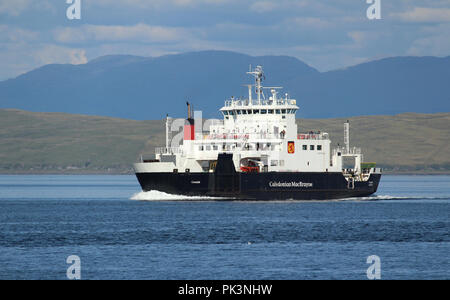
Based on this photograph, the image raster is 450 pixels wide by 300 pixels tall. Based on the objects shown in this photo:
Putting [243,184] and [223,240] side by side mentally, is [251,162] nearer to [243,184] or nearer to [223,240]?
[243,184]

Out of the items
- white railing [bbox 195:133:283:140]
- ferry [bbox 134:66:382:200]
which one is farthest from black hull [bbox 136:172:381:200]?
white railing [bbox 195:133:283:140]

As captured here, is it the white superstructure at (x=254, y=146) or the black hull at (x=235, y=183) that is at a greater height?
the white superstructure at (x=254, y=146)

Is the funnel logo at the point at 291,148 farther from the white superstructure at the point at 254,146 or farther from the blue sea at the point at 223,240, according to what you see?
the blue sea at the point at 223,240

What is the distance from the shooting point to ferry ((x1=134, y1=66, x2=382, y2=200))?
67.0m

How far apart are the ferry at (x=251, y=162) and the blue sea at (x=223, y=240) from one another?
125 cm

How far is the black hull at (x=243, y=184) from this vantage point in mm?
66750

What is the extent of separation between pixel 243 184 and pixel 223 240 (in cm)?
2384

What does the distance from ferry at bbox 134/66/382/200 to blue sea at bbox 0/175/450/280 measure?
4.09 feet

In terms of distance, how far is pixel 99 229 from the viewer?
48781mm

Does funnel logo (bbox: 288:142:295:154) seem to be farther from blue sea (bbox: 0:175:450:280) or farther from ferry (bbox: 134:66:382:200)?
blue sea (bbox: 0:175:450:280)

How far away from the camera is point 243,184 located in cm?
6706

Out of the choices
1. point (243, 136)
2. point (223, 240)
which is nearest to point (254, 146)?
point (243, 136)

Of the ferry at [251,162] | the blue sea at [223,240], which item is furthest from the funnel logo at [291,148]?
the blue sea at [223,240]
